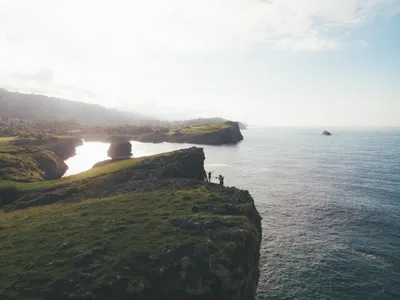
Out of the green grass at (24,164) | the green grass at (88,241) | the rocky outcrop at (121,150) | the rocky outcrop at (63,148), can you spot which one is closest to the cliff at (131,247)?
the green grass at (88,241)

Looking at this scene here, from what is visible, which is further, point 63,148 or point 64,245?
point 63,148

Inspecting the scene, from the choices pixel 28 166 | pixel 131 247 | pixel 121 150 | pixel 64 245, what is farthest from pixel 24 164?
pixel 131 247

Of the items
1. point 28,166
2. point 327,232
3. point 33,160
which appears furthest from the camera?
point 33,160

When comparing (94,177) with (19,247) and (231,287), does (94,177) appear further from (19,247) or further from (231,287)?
(231,287)

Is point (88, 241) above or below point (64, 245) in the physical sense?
above

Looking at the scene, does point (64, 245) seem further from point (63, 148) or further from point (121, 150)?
point (63, 148)

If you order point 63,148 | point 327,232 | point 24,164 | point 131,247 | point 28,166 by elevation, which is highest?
point 24,164

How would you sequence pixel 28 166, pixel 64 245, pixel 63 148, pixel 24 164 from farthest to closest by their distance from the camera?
pixel 63 148 < pixel 28 166 < pixel 24 164 < pixel 64 245

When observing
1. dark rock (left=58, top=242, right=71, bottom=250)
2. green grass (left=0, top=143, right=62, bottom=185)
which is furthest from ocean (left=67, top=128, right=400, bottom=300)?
dark rock (left=58, top=242, right=71, bottom=250)

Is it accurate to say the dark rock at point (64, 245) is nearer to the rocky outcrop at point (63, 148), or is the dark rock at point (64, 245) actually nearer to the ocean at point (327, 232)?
the ocean at point (327, 232)
